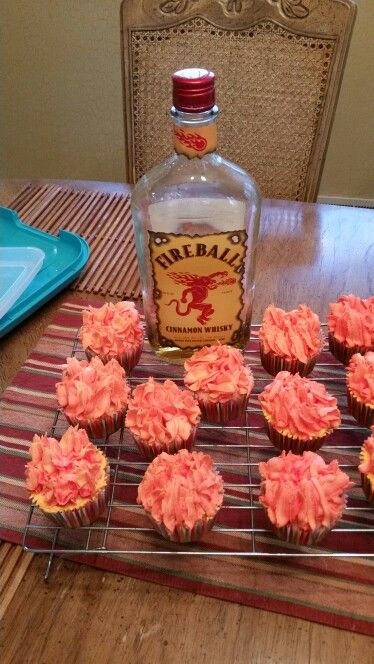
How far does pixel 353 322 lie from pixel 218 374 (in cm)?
21

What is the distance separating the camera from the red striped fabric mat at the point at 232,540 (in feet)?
2.02

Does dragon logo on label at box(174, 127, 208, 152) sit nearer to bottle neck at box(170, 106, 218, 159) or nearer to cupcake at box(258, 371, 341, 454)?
bottle neck at box(170, 106, 218, 159)

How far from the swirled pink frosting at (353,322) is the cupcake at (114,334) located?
286 mm

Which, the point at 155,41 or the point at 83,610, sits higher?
the point at 155,41

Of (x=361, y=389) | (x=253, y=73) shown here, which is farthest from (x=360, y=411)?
(x=253, y=73)

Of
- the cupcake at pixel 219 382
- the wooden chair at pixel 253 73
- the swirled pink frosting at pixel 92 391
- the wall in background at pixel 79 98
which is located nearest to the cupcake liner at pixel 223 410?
the cupcake at pixel 219 382

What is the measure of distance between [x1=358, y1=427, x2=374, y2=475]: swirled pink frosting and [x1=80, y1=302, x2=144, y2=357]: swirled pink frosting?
350mm

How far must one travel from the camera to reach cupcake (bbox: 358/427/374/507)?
2.21 feet

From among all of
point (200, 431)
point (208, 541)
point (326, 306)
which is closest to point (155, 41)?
point (326, 306)

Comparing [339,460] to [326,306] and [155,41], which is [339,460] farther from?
[155,41]

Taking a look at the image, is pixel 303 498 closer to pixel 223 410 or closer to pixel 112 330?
pixel 223 410

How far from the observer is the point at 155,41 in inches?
52.3

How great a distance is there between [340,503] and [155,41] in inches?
43.6

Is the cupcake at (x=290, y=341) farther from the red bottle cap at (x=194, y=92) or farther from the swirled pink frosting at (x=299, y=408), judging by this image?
the red bottle cap at (x=194, y=92)
